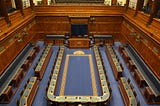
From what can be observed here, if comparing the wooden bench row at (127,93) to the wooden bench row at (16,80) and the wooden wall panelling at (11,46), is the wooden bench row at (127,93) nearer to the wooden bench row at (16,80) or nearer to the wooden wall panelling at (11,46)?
the wooden bench row at (16,80)

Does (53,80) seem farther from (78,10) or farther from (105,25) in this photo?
(105,25)

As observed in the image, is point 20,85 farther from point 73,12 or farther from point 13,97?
point 73,12

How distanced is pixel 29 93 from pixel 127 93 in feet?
12.9

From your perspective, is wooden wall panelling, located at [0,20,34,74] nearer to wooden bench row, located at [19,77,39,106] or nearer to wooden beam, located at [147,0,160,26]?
wooden bench row, located at [19,77,39,106]

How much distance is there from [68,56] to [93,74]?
287 centimetres

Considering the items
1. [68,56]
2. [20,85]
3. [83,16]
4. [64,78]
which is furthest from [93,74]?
[83,16]

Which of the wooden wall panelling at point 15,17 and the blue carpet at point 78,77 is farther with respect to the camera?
the wooden wall panelling at point 15,17

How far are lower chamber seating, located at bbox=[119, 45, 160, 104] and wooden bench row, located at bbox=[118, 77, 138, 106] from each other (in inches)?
29.2

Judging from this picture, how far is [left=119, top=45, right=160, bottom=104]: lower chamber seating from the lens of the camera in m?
6.86

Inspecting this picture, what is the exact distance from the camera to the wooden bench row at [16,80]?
22.7ft

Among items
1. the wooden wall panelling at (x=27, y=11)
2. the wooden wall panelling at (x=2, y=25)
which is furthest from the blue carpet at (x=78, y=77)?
the wooden wall panelling at (x=27, y=11)

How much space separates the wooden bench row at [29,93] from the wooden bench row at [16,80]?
73cm

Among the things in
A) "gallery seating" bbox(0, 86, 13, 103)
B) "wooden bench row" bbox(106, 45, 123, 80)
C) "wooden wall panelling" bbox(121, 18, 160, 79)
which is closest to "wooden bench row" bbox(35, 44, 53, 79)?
"gallery seating" bbox(0, 86, 13, 103)

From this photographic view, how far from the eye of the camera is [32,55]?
10.6 metres
